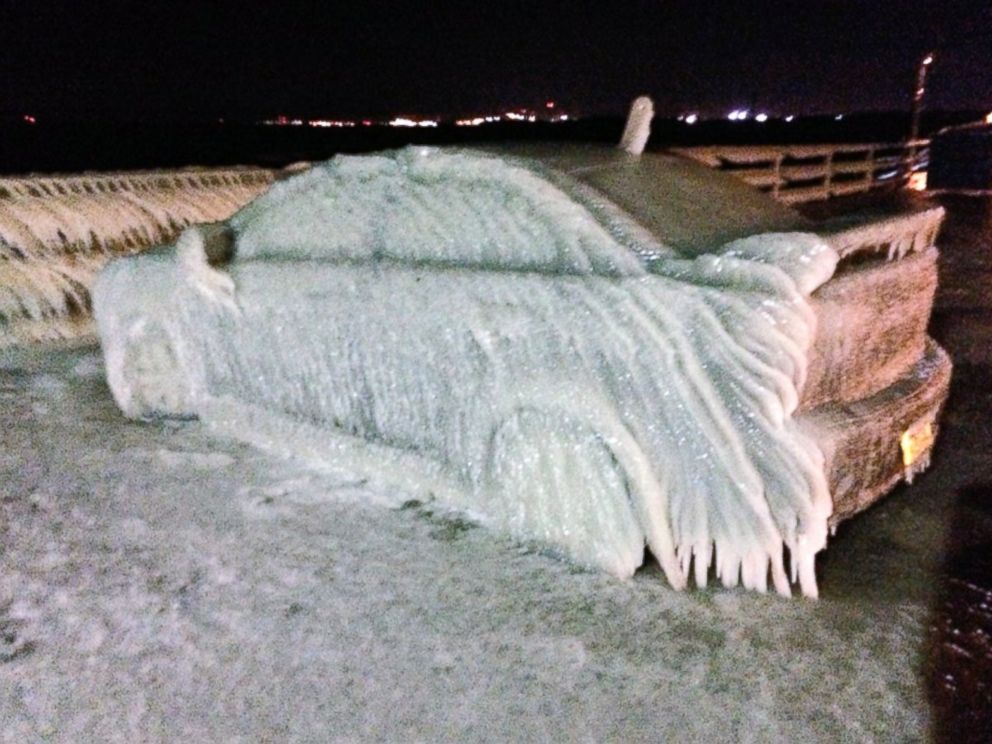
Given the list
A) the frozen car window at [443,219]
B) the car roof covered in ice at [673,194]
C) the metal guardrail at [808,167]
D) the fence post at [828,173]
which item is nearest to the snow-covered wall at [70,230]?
the frozen car window at [443,219]

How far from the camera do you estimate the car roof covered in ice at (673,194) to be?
120 inches

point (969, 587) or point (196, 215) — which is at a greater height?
point (196, 215)

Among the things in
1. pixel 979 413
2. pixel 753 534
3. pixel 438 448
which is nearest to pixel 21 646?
pixel 438 448

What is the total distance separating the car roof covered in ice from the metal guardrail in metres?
5.43

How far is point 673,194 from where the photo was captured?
11.0ft

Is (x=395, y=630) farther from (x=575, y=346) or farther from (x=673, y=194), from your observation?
(x=673, y=194)

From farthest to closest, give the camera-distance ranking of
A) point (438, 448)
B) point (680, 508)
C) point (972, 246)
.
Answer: point (972, 246) → point (438, 448) → point (680, 508)

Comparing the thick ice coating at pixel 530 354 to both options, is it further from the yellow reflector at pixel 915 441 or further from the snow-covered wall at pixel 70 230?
the snow-covered wall at pixel 70 230

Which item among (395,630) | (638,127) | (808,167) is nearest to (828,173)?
(808,167)

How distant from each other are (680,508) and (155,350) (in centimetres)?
293

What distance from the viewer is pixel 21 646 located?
2.62 m

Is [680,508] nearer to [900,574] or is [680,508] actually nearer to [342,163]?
[900,574]

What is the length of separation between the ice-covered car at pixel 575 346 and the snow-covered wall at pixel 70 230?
3.09m

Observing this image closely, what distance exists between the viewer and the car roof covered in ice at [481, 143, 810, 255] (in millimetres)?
3047
